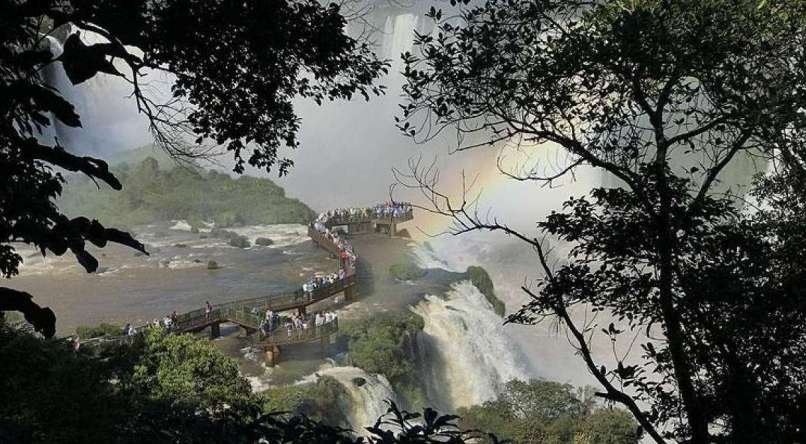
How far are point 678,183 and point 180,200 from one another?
2305 cm

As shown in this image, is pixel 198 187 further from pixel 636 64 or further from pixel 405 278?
pixel 636 64

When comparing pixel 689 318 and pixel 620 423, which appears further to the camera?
pixel 620 423

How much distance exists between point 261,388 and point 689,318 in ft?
32.6

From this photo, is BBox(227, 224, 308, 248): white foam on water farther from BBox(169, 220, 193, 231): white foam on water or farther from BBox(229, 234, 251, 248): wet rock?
BBox(169, 220, 193, 231): white foam on water

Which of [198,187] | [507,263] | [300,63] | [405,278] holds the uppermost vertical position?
[198,187]

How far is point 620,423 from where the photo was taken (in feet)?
37.8

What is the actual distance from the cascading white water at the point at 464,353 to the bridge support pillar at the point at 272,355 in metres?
3.46

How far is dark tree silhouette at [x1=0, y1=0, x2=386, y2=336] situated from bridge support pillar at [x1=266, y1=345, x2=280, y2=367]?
32.1 ft

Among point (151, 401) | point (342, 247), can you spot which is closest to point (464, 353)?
point (342, 247)

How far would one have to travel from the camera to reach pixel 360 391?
39.2 feet

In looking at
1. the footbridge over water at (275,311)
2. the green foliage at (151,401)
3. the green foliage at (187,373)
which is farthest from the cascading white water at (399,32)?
the green foliage at (187,373)

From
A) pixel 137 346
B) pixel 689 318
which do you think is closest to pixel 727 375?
pixel 689 318

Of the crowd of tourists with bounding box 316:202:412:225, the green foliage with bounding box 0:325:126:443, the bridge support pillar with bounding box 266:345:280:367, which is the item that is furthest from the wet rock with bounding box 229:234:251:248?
the green foliage with bounding box 0:325:126:443

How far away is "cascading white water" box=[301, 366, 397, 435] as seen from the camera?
11.6 meters
